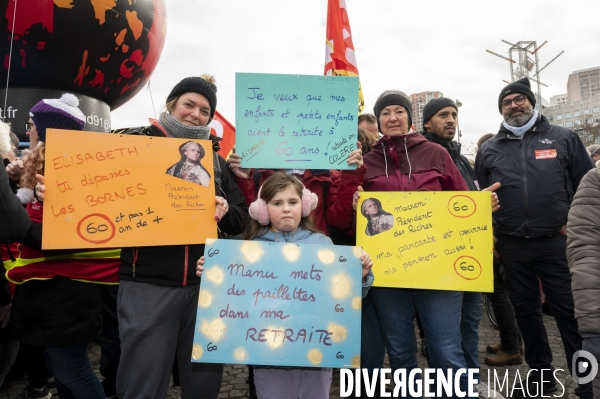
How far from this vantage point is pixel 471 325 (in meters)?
2.96

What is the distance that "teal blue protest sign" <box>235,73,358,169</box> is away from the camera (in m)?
2.64

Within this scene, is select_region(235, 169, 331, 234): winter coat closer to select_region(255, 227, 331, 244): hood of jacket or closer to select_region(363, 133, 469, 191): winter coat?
select_region(363, 133, 469, 191): winter coat

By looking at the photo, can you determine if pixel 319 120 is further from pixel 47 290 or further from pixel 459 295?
pixel 47 290

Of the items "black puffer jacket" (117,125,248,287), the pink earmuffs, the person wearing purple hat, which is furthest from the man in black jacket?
the person wearing purple hat

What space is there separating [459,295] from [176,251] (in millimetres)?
1778

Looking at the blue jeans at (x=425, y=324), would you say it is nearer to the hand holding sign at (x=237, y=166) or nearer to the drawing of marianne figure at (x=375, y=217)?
the drawing of marianne figure at (x=375, y=217)

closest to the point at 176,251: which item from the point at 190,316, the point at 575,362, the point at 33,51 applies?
the point at 190,316

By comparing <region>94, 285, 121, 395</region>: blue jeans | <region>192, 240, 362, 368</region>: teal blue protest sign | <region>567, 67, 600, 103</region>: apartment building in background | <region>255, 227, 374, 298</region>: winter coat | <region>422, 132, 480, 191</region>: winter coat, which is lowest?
<region>94, 285, 121, 395</region>: blue jeans

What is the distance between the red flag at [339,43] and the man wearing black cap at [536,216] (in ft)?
9.08

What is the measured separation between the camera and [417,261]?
2.46 meters

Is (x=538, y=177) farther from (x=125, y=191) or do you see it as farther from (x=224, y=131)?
(x=224, y=131)

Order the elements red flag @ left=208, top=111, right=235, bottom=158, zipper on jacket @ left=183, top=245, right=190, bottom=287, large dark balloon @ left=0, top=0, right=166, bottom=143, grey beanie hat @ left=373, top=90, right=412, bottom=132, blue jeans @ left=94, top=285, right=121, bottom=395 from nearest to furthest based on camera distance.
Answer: zipper on jacket @ left=183, top=245, right=190, bottom=287 < grey beanie hat @ left=373, top=90, right=412, bottom=132 < blue jeans @ left=94, top=285, right=121, bottom=395 < large dark balloon @ left=0, top=0, right=166, bottom=143 < red flag @ left=208, top=111, right=235, bottom=158

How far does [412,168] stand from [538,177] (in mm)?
1209

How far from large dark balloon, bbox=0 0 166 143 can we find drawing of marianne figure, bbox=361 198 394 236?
466 centimetres
